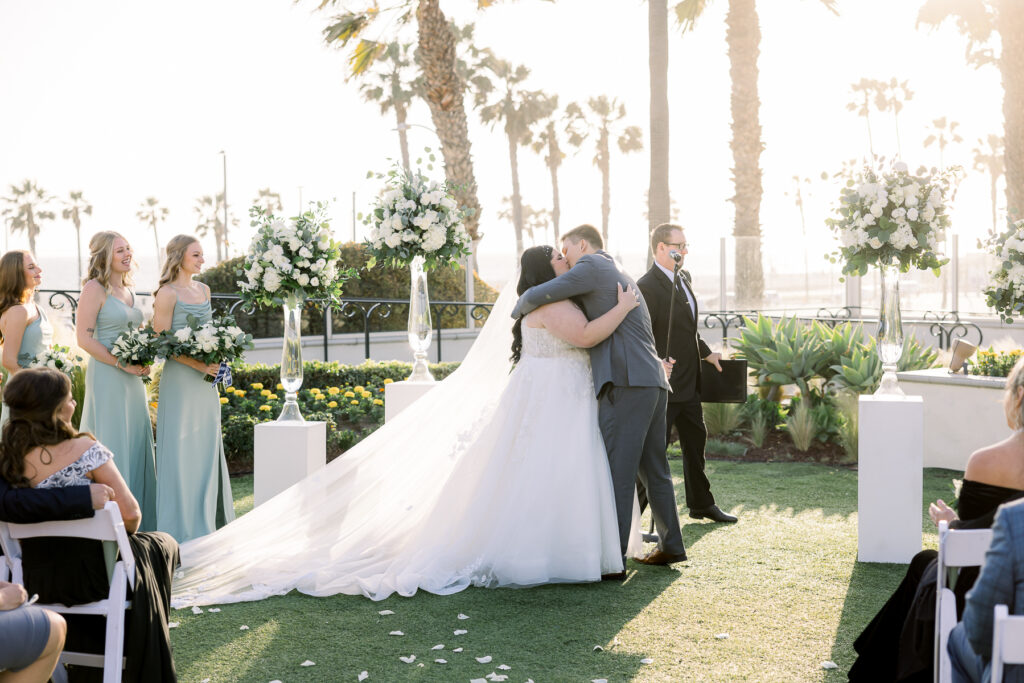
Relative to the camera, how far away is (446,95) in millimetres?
17172

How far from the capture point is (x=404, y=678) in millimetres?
4016

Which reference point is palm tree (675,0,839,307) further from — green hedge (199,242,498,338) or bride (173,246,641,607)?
bride (173,246,641,607)

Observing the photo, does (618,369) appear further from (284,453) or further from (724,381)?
(284,453)

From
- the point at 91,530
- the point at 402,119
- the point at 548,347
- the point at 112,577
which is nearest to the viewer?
the point at 91,530

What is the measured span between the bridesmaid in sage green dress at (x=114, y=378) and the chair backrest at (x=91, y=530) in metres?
2.72

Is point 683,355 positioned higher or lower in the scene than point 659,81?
lower

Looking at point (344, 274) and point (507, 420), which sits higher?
point (344, 274)

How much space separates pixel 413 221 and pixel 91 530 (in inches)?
158

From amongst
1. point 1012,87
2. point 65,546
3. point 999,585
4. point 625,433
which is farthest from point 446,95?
point 999,585

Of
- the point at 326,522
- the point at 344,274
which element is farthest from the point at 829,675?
the point at 344,274

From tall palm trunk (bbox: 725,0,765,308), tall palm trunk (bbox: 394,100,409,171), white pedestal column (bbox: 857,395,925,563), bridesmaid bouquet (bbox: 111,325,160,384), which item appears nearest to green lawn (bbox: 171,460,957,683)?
white pedestal column (bbox: 857,395,925,563)

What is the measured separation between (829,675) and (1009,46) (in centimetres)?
1553

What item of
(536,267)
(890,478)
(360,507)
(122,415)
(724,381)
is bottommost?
(360,507)

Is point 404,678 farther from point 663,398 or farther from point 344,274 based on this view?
point 344,274
